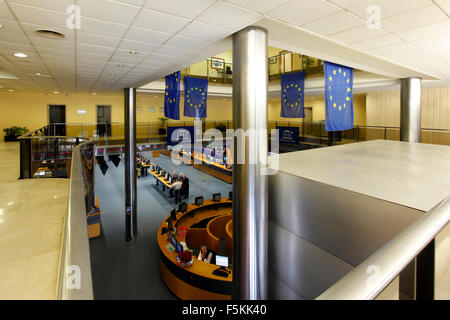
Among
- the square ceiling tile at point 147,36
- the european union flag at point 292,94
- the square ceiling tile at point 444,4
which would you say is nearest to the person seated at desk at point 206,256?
the european union flag at point 292,94

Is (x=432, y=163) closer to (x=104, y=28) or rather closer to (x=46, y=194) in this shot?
(x=104, y=28)

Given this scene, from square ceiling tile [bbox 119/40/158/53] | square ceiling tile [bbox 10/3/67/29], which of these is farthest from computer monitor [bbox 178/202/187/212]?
square ceiling tile [bbox 10/3/67/29]

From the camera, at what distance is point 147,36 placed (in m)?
3.68

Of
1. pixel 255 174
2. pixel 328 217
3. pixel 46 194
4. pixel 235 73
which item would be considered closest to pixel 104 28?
pixel 235 73

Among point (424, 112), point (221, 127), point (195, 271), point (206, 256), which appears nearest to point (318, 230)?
point (195, 271)

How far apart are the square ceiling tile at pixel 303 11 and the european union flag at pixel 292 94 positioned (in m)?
5.32

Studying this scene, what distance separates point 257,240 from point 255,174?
2.73ft

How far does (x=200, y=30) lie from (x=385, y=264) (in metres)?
3.48

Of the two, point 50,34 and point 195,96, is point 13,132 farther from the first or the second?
point 50,34

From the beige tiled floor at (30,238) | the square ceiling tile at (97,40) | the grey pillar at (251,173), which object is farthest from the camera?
the square ceiling tile at (97,40)

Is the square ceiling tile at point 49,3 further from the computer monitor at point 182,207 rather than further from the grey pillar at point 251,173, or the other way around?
the computer monitor at point 182,207

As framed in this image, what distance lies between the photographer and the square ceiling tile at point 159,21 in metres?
2.97

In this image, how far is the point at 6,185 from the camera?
438 centimetres

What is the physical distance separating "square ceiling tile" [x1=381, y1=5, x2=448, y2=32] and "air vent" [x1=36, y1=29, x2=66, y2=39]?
14.0 feet
